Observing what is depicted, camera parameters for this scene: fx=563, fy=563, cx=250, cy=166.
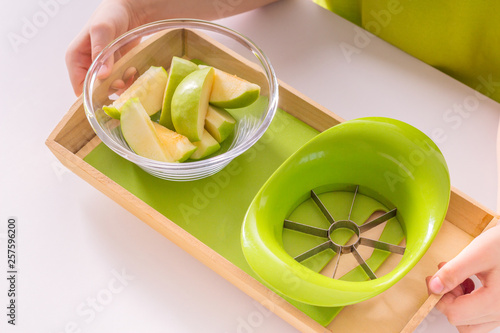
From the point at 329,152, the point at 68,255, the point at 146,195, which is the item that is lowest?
the point at 68,255

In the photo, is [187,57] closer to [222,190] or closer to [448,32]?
[222,190]

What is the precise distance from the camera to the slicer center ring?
0.77 m

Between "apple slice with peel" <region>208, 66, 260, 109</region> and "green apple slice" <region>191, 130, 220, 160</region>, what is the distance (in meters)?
0.06

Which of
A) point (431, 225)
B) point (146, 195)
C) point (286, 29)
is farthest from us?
point (286, 29)

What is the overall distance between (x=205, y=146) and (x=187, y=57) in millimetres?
222

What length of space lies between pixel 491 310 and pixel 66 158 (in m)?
0.63

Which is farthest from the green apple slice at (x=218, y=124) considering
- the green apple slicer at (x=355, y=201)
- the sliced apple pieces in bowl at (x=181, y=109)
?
the green apple slicer at (x=355, y=201)

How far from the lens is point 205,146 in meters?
0.84

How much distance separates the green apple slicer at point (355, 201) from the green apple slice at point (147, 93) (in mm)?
240

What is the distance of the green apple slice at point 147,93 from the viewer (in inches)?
33.6

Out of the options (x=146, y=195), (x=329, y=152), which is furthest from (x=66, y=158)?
(x=329, y=152)

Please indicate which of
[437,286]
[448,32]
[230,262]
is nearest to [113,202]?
[230,262]

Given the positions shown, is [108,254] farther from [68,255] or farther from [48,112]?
[48,112]

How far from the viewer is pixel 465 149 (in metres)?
0.96
